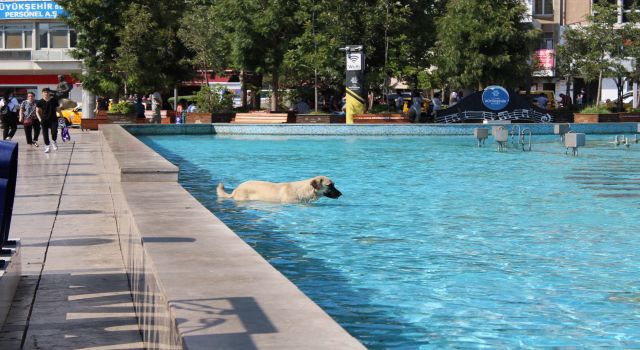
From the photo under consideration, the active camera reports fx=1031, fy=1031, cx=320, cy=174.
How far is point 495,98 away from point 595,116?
4.65 metres

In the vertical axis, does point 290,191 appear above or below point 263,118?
below

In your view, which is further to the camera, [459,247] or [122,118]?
[122,118]

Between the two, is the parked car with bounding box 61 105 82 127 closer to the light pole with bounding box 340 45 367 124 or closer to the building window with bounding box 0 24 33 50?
the light pole with bounding box 340 45 367 124

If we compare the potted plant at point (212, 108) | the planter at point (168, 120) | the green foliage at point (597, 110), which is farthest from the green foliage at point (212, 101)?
the green foliage at point (597, 110)

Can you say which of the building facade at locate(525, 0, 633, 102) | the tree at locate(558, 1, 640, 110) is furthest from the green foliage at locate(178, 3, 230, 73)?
the building facade at locate(525, 0, 633, 102)

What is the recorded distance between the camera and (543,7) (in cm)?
6888

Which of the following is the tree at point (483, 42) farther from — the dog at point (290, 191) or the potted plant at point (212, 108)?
the dog at point (290, 191)

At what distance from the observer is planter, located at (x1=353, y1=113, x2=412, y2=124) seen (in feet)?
130

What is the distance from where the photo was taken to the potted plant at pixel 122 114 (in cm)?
4038

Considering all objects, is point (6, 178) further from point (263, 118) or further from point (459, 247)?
point (263, 118)

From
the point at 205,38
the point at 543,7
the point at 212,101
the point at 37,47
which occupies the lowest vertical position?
the point at 212,101

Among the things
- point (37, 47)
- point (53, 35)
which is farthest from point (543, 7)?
point (37, 47)

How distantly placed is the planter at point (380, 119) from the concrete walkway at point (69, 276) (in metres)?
25.3

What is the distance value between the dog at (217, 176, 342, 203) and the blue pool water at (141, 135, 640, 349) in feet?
0.56
